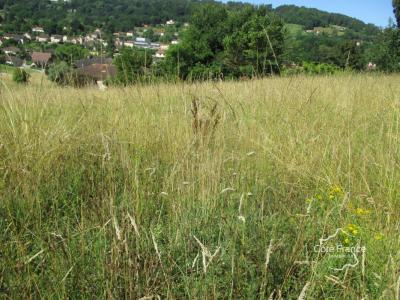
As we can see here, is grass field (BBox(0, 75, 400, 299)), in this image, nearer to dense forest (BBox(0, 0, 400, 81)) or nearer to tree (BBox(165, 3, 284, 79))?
dense forest (BBox(0, 0, 400, 81))

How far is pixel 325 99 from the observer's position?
378 centimetres

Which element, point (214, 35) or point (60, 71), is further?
point (214, 35)

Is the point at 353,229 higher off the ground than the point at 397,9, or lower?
lower

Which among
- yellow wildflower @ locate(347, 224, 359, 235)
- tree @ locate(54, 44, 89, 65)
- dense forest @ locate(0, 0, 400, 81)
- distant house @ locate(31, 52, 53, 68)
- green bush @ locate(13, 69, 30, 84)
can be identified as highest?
dense forest @ locate(0, 0, 400, 81)

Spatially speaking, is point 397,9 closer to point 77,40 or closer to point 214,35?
point 214,35

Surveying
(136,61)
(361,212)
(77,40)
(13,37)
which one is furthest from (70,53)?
(361,212)

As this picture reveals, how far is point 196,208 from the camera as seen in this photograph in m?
1.63

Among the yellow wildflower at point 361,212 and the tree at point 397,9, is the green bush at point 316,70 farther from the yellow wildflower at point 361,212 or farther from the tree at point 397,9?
the tree at point 397,9

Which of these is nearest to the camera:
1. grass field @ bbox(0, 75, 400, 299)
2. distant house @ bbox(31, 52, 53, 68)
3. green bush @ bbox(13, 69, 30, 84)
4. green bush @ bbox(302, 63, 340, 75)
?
grass field @ bbox(0, 75, 400, 299)

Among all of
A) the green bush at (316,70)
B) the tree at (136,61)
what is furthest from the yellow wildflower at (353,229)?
the green bush at (316,70)

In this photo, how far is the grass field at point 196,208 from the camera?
1.18m

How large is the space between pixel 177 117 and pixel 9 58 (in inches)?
56.3

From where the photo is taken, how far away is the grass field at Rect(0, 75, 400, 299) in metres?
1.18

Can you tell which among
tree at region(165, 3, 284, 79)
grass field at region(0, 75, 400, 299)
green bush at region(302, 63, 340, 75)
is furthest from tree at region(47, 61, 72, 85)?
tree at region(165, 3, 284, 79)
